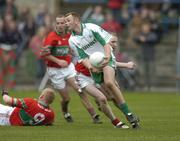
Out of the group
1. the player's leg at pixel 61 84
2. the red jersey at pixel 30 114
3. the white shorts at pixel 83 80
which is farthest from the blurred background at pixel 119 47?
the red jersey at pixel 30 114

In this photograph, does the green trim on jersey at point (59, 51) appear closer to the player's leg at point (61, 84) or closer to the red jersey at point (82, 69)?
the player's leg at point (61, 84)

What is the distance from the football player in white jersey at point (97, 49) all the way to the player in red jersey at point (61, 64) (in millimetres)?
1446

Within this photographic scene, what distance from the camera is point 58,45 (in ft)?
60.7

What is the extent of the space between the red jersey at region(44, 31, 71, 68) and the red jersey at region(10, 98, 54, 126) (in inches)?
94.9

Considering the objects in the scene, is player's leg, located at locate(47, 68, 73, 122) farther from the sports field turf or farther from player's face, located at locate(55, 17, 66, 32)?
player's face, located at locate(55, 17, 66, 32)

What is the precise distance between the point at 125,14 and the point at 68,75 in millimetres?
16124

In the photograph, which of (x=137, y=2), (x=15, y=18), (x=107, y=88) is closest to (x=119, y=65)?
(x=107, y=88)

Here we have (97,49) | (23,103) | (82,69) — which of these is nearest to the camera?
(23,103)

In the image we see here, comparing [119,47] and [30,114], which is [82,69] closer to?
[30,114]

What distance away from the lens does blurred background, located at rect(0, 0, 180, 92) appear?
31.5 m

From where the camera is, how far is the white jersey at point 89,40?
16297mm

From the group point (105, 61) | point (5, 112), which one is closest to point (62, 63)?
point (5, 112)

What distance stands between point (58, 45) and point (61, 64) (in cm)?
42

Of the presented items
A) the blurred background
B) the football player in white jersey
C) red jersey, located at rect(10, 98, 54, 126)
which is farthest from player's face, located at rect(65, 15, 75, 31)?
the blurred background
